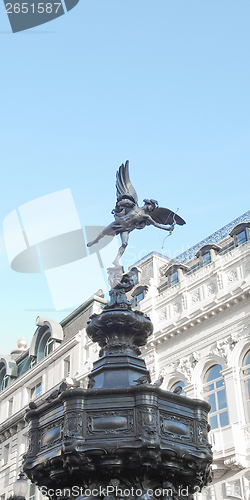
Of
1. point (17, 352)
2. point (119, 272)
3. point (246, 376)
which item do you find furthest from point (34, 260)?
point (17, 352)

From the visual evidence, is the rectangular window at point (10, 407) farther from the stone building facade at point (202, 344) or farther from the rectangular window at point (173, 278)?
the rectangular window at point (173, 278)

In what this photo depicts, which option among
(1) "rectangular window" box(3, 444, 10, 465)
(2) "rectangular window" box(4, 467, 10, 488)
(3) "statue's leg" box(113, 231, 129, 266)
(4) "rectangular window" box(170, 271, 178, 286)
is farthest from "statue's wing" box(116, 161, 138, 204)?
(1) "rectangular window" box(3, 444, 10, 465)

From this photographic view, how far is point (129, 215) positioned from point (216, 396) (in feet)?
63.1

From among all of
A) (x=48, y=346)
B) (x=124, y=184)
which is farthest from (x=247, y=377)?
(x=48, y=346)

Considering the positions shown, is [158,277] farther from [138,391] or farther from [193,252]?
[138,391]

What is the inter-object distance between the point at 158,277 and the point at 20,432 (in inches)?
581

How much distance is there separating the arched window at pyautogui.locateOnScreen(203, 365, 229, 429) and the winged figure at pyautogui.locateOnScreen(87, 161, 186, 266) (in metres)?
17.6

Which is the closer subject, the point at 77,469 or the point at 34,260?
the point at 77,469

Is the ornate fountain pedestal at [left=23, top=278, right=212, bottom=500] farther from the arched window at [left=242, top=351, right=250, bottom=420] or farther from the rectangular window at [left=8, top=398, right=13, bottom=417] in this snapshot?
the rectangular window at [left=8, top=398, right=13, bottom=417]

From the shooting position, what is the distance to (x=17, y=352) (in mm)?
53500

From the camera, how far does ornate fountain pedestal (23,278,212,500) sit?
6.69m

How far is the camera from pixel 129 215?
9148mm

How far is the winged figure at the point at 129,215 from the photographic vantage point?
9117 millimetres

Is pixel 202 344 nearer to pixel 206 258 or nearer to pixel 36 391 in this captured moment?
pixel 206 258
